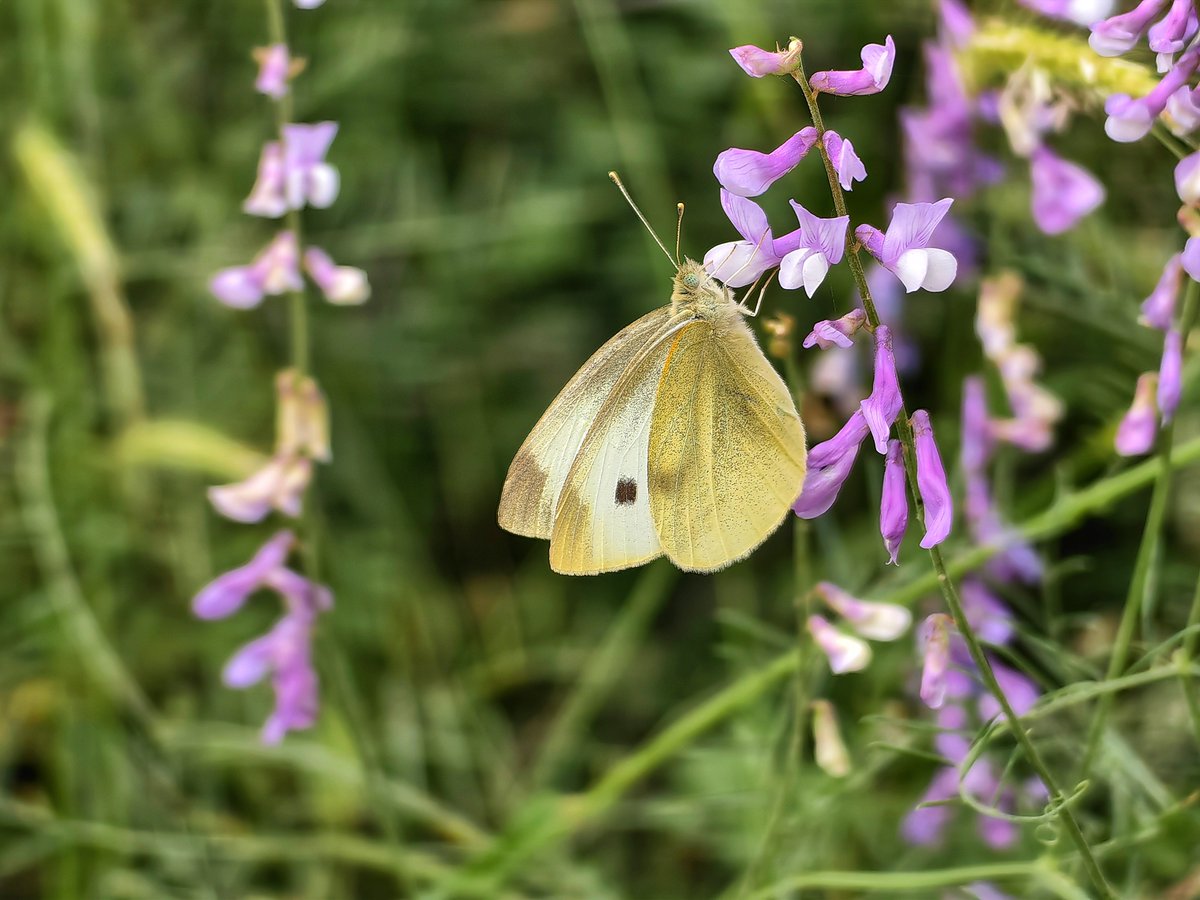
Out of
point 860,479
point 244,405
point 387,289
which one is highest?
point 387,289

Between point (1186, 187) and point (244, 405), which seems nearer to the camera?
point (1186, 187)

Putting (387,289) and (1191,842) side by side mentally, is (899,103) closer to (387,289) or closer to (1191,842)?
(387,289)

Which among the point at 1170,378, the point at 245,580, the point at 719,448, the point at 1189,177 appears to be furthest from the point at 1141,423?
the point at 245,580

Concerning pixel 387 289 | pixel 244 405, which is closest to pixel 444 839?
pixel 244 405

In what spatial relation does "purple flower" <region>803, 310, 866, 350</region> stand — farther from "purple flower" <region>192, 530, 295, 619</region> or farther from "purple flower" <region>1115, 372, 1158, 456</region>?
"purple flower" <region>192, 530, 295, 619</region>

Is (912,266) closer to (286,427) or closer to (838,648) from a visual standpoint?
(838,648)
